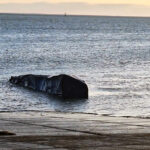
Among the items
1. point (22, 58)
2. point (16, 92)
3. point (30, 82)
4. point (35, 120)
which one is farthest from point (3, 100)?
point (22, 58)

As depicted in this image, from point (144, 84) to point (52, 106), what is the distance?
13.5 m

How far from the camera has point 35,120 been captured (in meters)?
20.9

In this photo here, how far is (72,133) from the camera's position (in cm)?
1670

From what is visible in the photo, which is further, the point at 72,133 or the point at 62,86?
the point at 62,86

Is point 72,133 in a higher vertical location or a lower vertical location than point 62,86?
higher

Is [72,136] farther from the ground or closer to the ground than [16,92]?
farther from the ground

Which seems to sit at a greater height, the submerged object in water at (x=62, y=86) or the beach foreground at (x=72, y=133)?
the beach foreground at (x=72, y=133)

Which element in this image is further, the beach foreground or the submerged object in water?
the submerged object in water

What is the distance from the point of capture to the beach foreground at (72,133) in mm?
14094

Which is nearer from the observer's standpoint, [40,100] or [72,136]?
[72,136]

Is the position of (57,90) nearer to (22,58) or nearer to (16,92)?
(16,92)

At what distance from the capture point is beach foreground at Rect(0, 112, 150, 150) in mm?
14094

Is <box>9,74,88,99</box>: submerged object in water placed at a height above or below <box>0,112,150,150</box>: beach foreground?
below

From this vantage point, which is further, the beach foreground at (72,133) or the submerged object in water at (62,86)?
the submerged object in water at (62,86)
